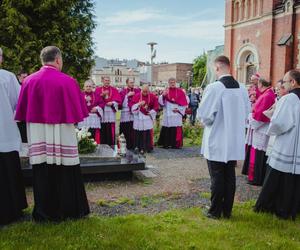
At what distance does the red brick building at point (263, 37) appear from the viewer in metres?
23.5

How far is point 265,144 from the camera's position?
24.8ft

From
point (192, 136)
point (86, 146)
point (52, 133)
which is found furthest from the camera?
point (192, 136)

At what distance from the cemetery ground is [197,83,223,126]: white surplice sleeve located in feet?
4.93

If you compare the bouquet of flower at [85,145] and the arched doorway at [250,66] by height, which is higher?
the arched doorway at [250,66]

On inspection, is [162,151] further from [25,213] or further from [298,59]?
[298,59]

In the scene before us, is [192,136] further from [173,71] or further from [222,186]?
[173,71]

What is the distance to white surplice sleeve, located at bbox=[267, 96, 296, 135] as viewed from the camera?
5.34 m

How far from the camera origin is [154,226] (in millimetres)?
5043

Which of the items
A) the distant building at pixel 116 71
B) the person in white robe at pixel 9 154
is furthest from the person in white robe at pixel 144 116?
the distant building at pixel 116 71

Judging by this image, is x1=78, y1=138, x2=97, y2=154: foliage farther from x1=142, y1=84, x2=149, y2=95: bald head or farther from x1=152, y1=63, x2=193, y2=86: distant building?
x1=152, y1=63, x2=193, y2=86: distant building

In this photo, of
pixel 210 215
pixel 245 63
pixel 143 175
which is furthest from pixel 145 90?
pixel 245 63

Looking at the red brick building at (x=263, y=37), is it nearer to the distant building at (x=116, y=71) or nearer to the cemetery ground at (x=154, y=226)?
the cemetery ground at (x=154, y=226)

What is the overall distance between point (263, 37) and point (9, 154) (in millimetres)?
23937

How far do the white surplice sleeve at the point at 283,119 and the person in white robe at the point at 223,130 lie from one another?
463 millimetres
